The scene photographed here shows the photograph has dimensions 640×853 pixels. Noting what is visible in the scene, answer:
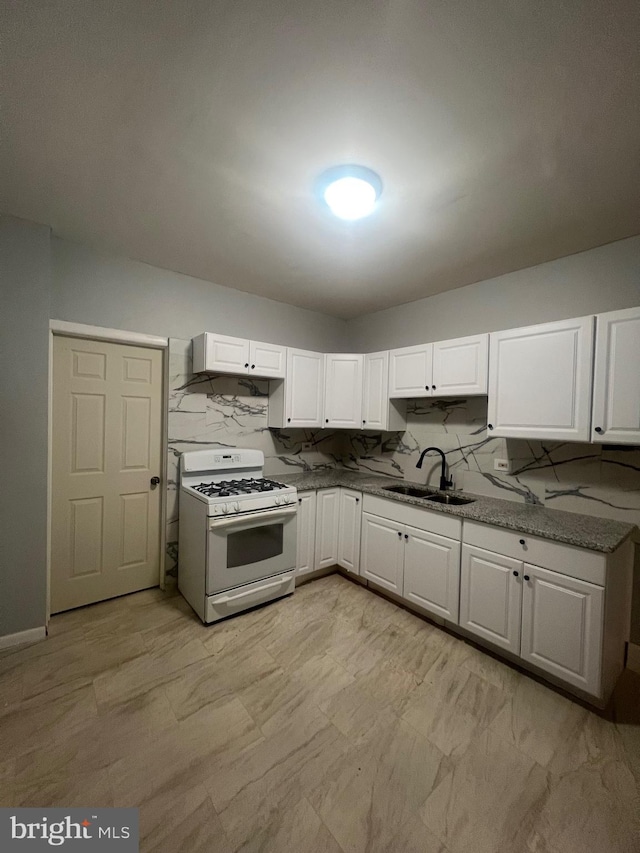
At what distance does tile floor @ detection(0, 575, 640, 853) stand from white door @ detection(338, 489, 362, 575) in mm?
730

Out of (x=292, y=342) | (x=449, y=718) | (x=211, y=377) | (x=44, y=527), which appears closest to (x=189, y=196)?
(x=211, y=377)

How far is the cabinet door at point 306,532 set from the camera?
296 centimetres

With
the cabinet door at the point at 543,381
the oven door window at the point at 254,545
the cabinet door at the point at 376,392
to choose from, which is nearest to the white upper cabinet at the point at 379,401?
the cabinet door at the point at 376,392

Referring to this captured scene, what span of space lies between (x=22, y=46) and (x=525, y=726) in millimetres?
3441

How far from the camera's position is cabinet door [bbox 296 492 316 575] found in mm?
2963

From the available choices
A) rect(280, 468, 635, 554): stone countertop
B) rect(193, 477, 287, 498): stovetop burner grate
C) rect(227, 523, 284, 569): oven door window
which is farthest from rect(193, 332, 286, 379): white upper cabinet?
rect(227, 523, 284, 569): oven door window

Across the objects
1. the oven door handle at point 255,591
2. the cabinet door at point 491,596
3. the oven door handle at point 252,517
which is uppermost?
the oven door handle at point 252,517

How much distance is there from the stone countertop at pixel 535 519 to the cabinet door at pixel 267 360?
1042 mm

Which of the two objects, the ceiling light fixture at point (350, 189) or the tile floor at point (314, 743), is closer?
the tile floor at point (314, 743)

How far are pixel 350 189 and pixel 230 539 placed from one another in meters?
2.32

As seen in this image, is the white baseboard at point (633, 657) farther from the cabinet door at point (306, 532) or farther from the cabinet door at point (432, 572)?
the cabinet door at point (306, 532)

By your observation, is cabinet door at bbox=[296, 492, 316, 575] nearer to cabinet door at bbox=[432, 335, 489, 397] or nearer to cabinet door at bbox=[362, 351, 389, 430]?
cabinet door at bbox=[362, 351, 389, 430]

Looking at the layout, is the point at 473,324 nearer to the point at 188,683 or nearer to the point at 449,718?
the point at 449,718

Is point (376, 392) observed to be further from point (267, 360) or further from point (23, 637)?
point (23, 637)
